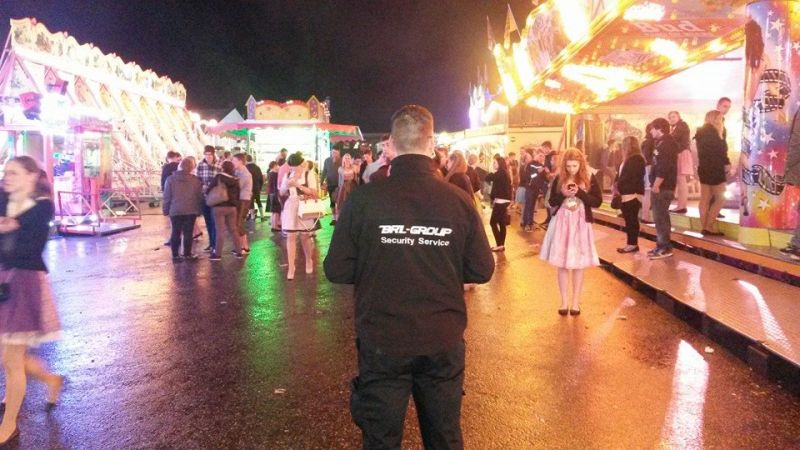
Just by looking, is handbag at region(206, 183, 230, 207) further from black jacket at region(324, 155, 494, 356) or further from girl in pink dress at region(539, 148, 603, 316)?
black jacket at region(324, 155, 494, 356)

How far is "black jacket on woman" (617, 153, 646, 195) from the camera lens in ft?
31.0

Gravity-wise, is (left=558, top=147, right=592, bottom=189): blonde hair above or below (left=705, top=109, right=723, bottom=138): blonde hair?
below

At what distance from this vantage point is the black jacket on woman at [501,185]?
1079 centimetres

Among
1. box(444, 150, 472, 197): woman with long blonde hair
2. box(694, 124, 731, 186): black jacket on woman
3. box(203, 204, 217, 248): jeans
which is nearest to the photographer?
box(444, 150, 472, 197): woman with long blonde hair

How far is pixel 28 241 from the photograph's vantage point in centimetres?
384

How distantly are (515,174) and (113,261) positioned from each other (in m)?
13.9

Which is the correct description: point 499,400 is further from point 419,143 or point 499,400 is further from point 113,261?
point 113,261

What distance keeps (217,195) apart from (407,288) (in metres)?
8.77

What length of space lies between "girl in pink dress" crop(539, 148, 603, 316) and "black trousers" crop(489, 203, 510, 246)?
4202 mm

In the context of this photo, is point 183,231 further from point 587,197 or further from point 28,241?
point 587,197

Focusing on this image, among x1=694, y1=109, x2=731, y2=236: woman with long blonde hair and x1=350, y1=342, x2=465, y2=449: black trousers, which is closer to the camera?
x1=350, y1=342, x2=465, y2=449: black trousers

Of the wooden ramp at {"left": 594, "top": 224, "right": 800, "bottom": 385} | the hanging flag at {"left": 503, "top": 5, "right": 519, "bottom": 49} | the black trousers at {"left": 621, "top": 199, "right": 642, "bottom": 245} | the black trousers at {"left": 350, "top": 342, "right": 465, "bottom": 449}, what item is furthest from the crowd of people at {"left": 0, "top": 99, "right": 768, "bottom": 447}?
the hanging flag at {"left": 503, "top": 5, "right": 519, "bottom": 49}

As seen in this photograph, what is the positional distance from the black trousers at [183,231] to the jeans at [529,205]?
26.7ft

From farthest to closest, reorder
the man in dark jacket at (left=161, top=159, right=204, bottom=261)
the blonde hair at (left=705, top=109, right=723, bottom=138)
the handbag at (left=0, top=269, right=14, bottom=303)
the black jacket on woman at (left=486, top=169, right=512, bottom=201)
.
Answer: the black jacket on woman at (left=486, top=169, right=512, bottom=201)
the man in dark jacket at (left=161, top=159, right=204, bottom=261)
the blonde hair at (left=705, top=109, right=723, bottom=138)
the handbag at (left=0, top=269, right=14, bottom=303)
